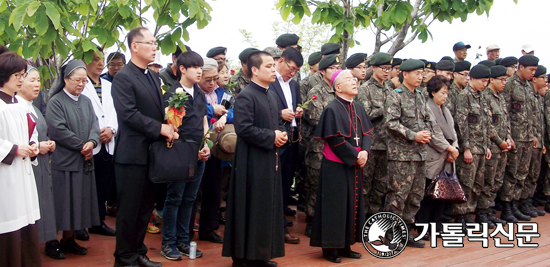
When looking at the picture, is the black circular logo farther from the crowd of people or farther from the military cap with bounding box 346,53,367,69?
the military cap with bounding box 346,53,367,69

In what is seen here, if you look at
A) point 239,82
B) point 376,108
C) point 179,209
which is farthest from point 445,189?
point 179,209

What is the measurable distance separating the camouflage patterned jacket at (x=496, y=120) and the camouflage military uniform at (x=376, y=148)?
1685mm

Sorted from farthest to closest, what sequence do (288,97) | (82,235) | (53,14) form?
1. (288,97)
2. (82,235)
3. (53,14)

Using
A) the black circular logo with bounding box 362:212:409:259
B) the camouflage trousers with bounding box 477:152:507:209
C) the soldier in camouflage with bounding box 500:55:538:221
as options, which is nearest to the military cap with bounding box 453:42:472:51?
the soldier in camouflage with bounding box 500:55:538:221

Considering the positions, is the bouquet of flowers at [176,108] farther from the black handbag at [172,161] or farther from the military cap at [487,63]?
the military cap at [487,63]

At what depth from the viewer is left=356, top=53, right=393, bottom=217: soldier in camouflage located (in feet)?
20.8

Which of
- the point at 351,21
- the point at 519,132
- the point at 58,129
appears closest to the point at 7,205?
the point at 58,129

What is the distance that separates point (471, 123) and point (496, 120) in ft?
1.93

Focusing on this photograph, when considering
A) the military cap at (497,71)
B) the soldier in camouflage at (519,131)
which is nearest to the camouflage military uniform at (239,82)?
the military cap at (497,71)

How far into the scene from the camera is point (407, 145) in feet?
19.2

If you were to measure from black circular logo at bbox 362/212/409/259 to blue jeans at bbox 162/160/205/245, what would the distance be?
1710mm

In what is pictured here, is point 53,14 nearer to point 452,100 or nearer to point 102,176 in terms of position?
point 102,176

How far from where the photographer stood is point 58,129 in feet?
15.9

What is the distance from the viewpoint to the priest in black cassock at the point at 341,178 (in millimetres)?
5078
